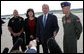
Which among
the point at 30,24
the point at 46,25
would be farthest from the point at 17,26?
the point at 46,25

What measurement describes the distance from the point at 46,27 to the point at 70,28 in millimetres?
616

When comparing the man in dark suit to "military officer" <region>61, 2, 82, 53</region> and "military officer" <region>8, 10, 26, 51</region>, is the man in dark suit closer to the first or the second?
"military officer" <region>61, 2, 82, 53</region>

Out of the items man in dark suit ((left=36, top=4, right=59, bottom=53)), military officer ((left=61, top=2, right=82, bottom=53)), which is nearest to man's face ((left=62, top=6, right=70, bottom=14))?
military officer ((left=61, top=2, right=82, bottom=53))

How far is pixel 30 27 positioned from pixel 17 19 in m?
0.58

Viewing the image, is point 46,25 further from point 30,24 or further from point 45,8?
point 30,24

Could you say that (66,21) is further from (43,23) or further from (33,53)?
(33,53)

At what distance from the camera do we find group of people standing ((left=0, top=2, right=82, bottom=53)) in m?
5.00

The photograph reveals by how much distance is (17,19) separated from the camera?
20.3 ft

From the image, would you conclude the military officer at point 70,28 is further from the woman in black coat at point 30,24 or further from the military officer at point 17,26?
the military officer at point 17,26

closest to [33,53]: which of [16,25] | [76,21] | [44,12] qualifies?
[76,21]

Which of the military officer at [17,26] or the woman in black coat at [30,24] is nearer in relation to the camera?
the woman in black coat at [30,24]

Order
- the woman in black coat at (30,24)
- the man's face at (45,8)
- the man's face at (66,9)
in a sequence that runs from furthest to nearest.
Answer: the woman in black coat at (30,24) → the man's face at (45,8) → the man's face at (66,9)

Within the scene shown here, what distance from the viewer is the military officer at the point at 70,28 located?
494 centimetres

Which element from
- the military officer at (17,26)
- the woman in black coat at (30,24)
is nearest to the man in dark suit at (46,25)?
the woman in black coat at (30,24)
